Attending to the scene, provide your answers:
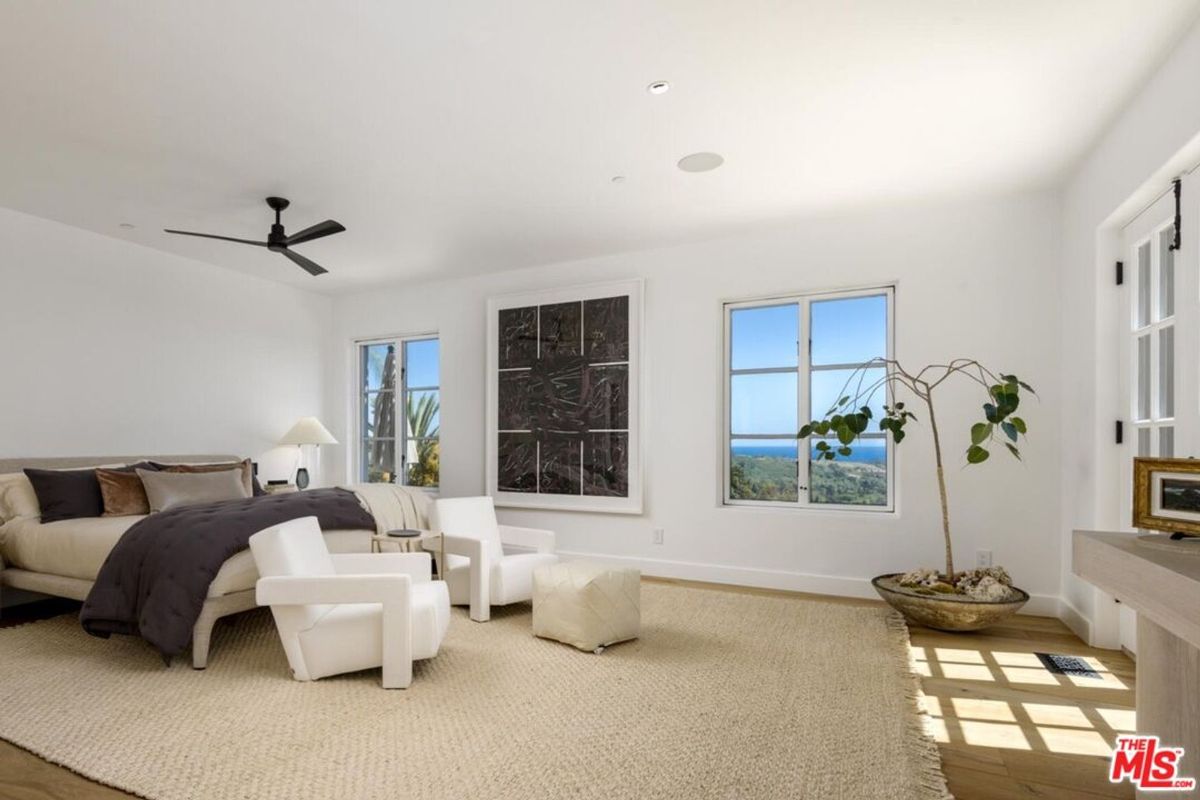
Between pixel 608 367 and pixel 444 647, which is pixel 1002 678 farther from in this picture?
pixel 608 367

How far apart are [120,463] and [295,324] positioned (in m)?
2.20

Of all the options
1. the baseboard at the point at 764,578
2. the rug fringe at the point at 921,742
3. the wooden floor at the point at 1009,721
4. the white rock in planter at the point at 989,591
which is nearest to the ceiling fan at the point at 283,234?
the wooden floor at the point at 1009,721

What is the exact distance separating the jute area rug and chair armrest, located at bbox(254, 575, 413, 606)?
1.29 ft

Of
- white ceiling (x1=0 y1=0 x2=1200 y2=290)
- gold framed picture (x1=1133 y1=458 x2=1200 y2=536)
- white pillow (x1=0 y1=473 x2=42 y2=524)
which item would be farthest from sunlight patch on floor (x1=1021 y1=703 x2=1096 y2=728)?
white pillow (x1=0 y1=473 x2=42 y2=524)

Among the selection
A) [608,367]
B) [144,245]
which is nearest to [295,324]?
[144,245]

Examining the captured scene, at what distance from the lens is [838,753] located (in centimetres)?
229

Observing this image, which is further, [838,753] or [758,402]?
[758,402]

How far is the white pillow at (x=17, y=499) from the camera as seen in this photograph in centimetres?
414

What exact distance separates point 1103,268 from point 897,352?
4.15 feet

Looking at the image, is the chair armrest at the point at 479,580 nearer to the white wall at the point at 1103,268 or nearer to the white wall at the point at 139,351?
the white wall at the point at 139,351

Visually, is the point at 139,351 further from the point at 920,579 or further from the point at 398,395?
the point at 920,579

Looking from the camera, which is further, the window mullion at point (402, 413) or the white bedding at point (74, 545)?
the window mullion at point (402, 413)

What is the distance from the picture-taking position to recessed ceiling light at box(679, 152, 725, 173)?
370cm

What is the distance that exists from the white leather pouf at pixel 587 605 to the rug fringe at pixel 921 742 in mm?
1326
